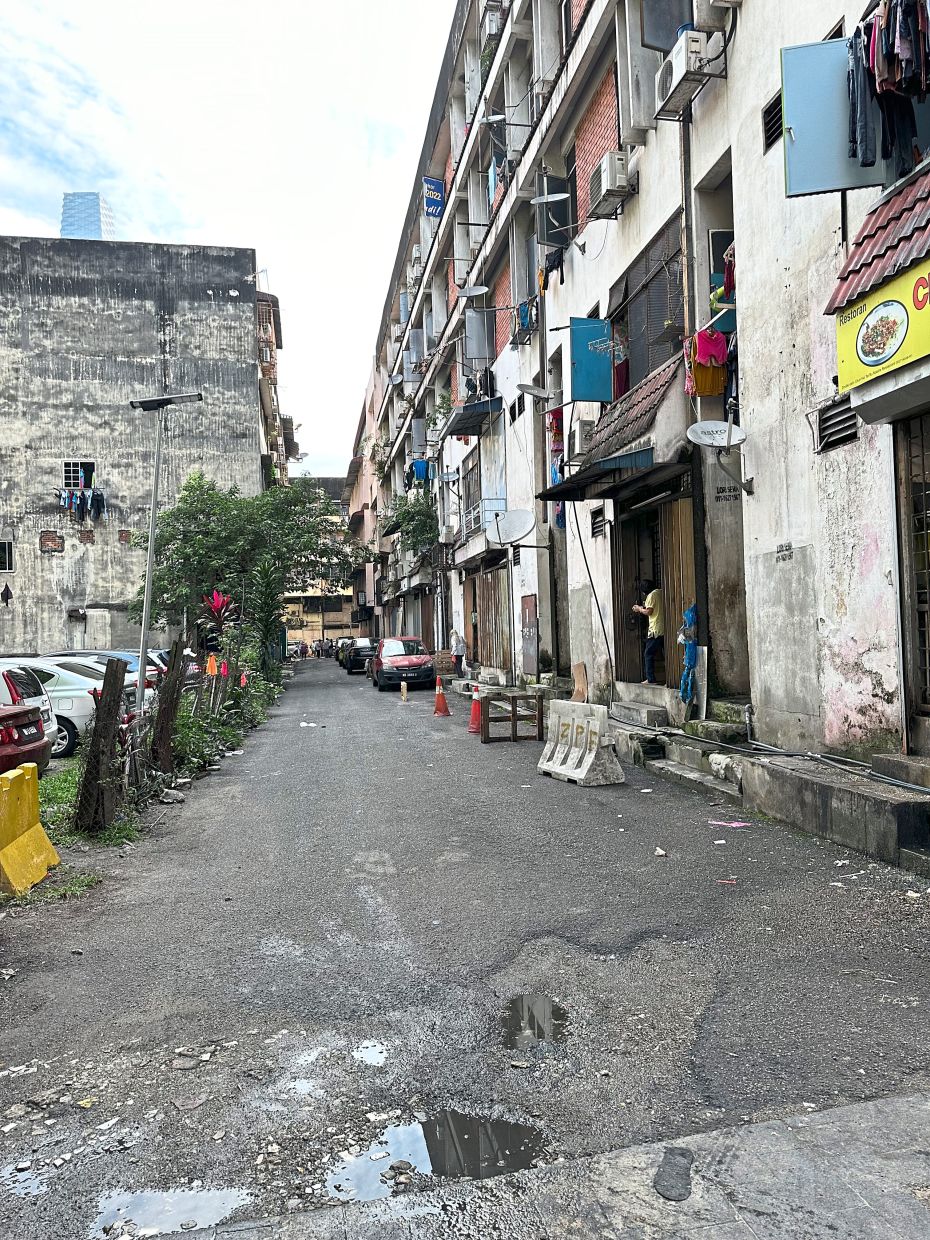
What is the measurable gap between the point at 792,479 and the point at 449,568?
75.5ft

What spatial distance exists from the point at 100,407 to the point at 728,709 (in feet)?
116

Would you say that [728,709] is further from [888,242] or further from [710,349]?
A: [888,242]

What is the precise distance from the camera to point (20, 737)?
31.0 feet

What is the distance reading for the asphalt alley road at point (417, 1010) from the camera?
3006mm

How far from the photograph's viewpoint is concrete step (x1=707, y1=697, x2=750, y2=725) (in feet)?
33.8

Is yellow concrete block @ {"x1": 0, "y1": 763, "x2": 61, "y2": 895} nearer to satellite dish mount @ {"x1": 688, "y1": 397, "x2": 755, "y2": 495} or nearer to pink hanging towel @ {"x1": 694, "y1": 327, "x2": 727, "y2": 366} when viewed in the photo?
satellite dish mount @ {"x1": 688, "y1": 397, "x2": 755, "y2": 495}

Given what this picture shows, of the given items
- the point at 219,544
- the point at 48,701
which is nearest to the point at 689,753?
the point at 48,701

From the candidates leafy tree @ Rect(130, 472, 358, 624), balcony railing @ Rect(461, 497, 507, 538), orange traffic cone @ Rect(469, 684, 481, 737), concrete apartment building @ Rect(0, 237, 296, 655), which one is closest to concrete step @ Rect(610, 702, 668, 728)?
orange traffic cone @ Rect(469, 684, 481, 737)

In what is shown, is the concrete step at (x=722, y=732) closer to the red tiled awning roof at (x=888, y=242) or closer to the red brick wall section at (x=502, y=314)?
the red tiled awning roof at (x=888, y=242)

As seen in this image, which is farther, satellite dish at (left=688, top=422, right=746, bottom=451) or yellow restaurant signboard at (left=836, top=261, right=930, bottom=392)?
satellite dish at (left=688, top=422, right=746, bottom=451)

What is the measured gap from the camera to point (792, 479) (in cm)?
884

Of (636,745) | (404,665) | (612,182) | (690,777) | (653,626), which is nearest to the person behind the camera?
(690,777)

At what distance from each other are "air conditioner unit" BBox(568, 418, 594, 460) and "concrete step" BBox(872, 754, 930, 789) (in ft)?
28.0

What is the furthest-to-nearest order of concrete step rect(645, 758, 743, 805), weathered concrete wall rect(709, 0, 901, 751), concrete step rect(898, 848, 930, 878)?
concrete step rect(645, 758, 743, 805) < weathered concrete wall rect(709, 0, 901, 751) < concrete step rect(898, 848, 930, 878)
